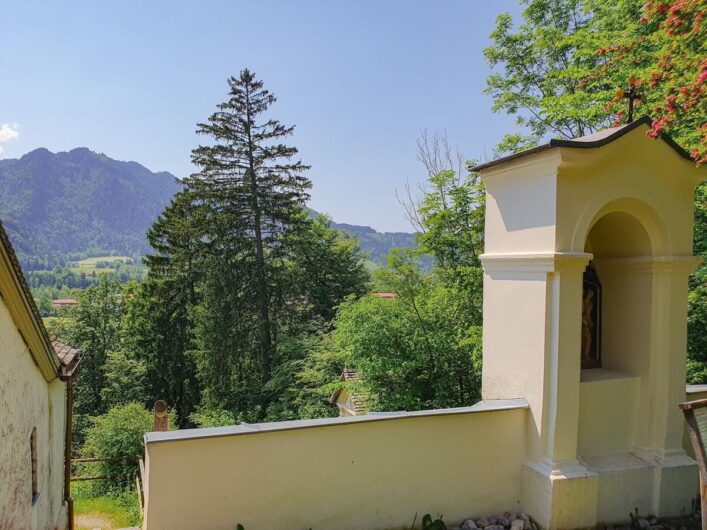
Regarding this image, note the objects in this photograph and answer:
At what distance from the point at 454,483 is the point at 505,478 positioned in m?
0.54

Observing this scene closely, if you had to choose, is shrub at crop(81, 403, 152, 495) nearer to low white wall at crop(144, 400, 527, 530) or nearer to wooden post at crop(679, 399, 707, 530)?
low white wall at crop(144, 400, 527, 530)

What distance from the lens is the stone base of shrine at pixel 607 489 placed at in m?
4.27

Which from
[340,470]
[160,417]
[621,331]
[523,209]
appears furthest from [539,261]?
[160,417]

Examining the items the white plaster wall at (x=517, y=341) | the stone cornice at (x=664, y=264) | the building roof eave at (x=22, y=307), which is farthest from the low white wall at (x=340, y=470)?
the stone cornice at (x=664, y=264)

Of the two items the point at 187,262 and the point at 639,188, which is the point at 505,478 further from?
the point at 187,262

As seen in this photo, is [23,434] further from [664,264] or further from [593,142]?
[664,264]

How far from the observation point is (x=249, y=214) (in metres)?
24.8

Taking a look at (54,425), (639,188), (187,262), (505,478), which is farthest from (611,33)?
(187,262)

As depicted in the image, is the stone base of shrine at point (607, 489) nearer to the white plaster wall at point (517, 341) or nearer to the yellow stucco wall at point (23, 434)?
the white plaster wall at point (517, 341)

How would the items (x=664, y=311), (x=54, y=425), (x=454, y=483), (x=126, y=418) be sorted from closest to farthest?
(x=454, y=483) < (x=664, y=311) < (x=54, y=425) < (x=126, y=418)

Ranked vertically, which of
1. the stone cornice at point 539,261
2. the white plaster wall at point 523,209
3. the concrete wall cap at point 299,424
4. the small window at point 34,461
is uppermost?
the white plaster wall at point 523,209

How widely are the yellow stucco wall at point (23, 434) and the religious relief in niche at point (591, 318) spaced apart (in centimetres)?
557

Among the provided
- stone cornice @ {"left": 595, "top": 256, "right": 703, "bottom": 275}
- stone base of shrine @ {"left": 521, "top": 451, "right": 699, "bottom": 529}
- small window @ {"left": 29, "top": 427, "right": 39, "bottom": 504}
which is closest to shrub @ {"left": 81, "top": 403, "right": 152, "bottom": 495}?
small window @ {"left": 29, "top": 427, "right": 39, "bottom": 504}

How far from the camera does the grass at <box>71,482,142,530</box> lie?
11.5m
